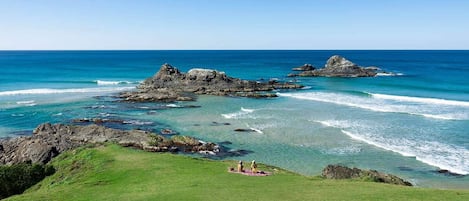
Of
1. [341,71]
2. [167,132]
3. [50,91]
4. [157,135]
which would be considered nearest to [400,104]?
[167,132]

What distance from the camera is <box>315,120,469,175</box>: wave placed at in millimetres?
34844

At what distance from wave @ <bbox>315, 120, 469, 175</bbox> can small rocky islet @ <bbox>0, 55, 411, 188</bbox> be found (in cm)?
895

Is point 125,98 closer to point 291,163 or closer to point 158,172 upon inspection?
point 291,163

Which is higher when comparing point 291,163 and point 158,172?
point 158,172

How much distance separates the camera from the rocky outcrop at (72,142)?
33.0 metres

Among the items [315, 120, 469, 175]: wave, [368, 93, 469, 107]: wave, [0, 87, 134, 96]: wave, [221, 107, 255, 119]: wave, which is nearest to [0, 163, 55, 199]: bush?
[315, 120, 469, 175]: wave

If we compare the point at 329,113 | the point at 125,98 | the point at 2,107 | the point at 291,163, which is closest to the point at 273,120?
the point at 329,113

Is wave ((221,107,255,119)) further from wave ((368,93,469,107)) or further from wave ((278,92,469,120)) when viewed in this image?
wave ((368,93,469,107))

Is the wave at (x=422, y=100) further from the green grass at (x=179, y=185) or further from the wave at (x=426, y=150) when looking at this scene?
the green grass at (x=179, y=185)

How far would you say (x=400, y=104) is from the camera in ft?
216

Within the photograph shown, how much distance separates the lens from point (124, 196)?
20688 millimetres

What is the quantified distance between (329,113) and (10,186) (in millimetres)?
41865

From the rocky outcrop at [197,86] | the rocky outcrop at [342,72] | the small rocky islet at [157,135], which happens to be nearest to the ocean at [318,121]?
the small rocky islet at [157,135]

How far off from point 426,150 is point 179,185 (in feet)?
83.0
